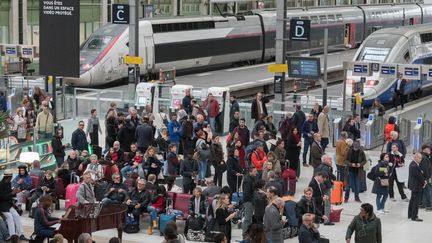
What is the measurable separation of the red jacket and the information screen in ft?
32.2

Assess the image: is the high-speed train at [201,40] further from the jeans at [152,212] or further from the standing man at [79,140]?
the jeans at [152,212]

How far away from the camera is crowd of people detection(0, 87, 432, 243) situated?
1947 cm

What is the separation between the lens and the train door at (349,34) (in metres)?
62.7

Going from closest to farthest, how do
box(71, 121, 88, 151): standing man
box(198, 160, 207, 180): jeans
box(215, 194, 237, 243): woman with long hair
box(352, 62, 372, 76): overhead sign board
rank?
box(215, 194, 237, 243): woman with long hair
box(198, 160, 207, 180): jeans
box(71, 121, 88, 151): standing man
box(352, 62, 372, 76): overhead sign board

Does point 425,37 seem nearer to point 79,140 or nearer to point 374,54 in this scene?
point 374,54

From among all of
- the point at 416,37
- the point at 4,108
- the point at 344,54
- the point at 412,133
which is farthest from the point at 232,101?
the point at 344,54

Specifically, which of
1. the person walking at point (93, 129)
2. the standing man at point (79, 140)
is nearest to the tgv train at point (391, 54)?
the person walking at point (93, 129)

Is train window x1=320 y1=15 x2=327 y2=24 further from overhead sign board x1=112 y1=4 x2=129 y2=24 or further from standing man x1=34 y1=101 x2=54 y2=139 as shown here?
standing man x1=34 y1=101 x2=54 y2=139

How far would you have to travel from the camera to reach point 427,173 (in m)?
22.9

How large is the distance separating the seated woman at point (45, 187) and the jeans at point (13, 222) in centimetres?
242

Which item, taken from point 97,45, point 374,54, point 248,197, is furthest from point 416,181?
point 97,45

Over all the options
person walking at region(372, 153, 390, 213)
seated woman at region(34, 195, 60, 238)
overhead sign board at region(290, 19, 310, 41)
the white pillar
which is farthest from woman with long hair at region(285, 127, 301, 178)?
the white pillar

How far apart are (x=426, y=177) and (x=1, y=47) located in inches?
1052

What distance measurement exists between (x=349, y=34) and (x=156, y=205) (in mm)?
44451
